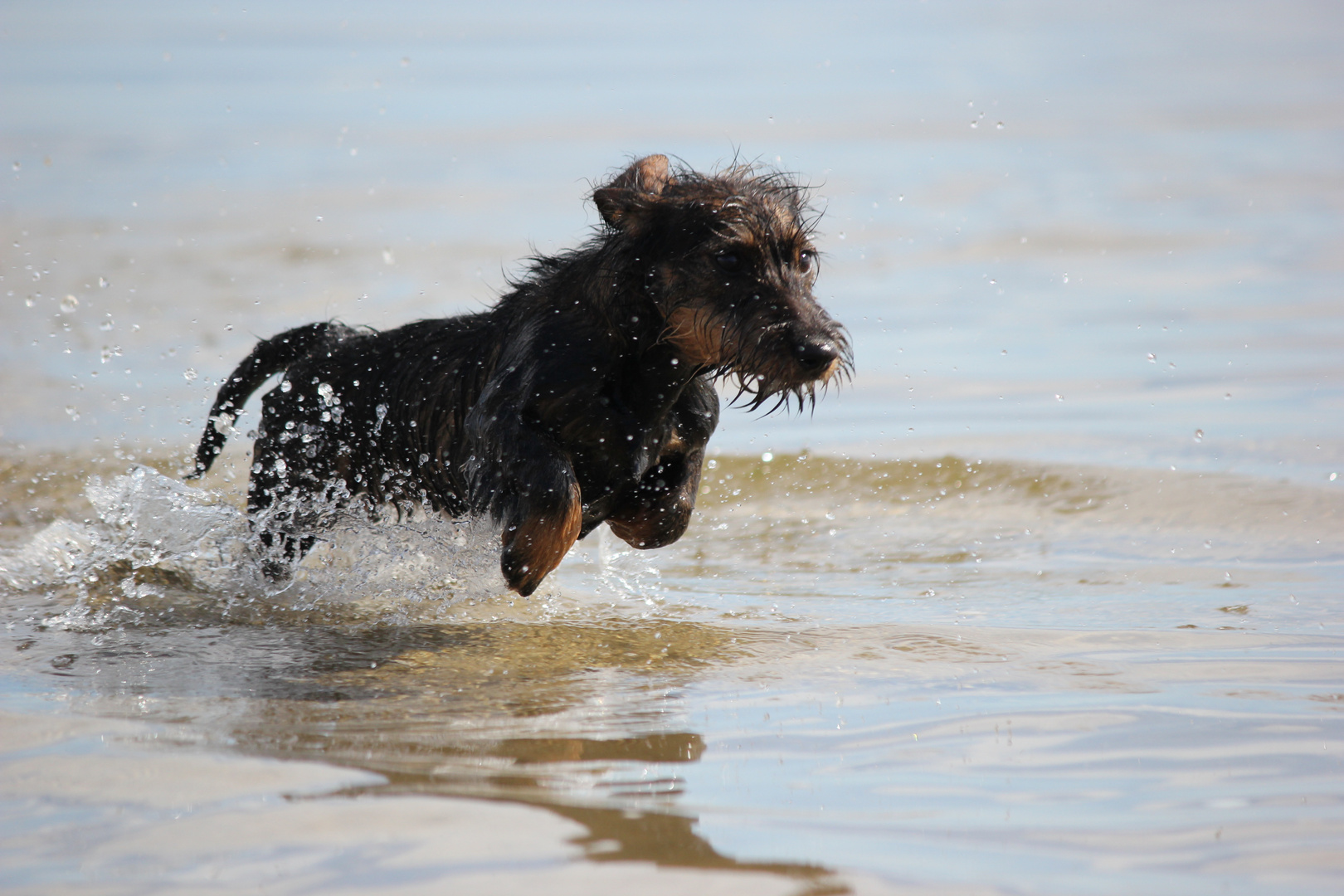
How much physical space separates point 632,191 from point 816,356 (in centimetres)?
100

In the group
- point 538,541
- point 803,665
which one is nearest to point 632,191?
point 538,541

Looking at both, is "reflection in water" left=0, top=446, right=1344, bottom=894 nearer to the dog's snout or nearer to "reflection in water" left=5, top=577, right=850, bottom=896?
"reflection in water" left=5, top=577, right=850, bottom=896

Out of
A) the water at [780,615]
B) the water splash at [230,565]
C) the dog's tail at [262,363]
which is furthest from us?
the dog's tail at [262,363]

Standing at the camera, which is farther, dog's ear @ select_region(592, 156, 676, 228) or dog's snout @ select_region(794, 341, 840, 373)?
dog's ear @ select_region(592, 156, 676, 228)

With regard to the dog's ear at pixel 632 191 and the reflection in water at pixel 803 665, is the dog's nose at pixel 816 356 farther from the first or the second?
the reflection in water at pixel 803 665

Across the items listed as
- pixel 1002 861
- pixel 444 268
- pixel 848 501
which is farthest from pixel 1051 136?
pixel 1002 861

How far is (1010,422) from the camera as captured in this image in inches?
358

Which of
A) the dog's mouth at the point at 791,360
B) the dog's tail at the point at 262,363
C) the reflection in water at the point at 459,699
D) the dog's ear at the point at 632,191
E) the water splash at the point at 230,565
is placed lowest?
the reflection in water at the point at 459,699

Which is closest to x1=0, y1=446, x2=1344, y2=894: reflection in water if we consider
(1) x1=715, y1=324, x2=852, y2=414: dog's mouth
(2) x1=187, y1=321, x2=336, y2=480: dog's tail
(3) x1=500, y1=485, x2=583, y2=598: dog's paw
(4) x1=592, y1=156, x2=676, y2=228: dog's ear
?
(3) x1=500, y1=485, x2=583, y2=598: dog's paw

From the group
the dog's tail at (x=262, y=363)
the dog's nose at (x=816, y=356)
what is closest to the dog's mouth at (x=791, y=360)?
the dog's nose at (x=816, y=356)

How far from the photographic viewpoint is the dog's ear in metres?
4.98

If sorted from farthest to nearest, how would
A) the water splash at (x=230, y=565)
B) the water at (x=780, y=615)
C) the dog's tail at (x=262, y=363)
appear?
the dog's tail at (x=262, y=363) → the water splash at (x=230, y=565) → the water at (x=780, y=615)

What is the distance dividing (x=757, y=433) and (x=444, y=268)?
16.8 feet

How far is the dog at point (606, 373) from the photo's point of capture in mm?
4801
